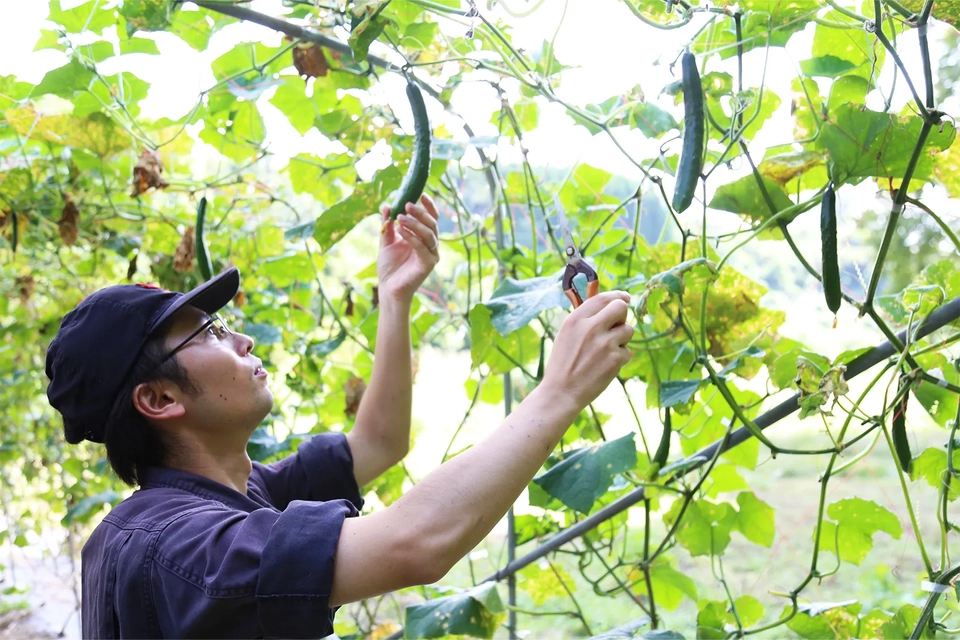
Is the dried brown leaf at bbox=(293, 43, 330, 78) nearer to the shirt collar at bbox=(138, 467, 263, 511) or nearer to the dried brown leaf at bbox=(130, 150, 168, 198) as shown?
the dried brown leaf at bbox=(130, 150, 168, 198)

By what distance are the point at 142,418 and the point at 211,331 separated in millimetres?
162

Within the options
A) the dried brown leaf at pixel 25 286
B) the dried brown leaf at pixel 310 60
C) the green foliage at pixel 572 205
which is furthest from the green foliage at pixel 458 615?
the dried brown leaf at pixel 25 286

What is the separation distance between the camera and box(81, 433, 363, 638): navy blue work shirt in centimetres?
89

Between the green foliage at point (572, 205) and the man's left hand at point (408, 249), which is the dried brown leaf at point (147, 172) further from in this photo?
the man's left hand at point (408, 249)

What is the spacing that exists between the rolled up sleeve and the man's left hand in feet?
0.98

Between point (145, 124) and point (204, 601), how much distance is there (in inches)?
64.3

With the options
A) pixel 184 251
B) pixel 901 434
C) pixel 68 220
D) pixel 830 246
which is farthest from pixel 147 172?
pixel 901 434

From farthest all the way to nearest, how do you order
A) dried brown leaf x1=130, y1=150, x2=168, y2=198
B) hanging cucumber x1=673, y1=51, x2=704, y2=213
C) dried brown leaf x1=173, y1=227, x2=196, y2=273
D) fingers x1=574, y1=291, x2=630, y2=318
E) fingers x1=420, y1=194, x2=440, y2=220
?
dried brown leaf x1=173, y1=227, x2=196, y2=273, dried brown leaf x1=130, y1=150, x2=168, y2=198, fingers x1=420, y1=194, x2=440, y2=220, hanging cucumber x1=673, y1=51, x2=704, y2=213, fingers x1=574, y1=291, x2=630, y2=318

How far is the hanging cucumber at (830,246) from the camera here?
1.04 meters

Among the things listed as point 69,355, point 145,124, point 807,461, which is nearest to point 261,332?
point 145,124

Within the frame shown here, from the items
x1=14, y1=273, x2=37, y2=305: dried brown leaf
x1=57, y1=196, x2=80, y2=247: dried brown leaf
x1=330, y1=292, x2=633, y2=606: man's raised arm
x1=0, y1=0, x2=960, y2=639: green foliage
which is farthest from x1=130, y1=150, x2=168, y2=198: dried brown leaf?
x1=330, y1=292, x2=633, y2=606: man's raised arm

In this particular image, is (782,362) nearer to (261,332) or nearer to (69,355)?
(69,355)

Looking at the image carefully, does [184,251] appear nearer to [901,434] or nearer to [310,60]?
[310,60]

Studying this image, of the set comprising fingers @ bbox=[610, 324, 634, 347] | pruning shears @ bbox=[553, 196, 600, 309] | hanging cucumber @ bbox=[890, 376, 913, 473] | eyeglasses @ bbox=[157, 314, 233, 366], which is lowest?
hanging cucumber @ bbox=[890, 376, 913, 473]
